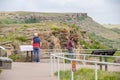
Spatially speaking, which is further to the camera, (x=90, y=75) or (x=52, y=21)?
(x=52, y=21)

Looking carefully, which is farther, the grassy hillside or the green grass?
the grassy hillside

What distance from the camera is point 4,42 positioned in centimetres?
4312

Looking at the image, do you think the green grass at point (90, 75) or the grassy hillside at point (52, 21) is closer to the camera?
the green grass at point (90, 75)

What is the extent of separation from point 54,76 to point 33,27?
28665 mm

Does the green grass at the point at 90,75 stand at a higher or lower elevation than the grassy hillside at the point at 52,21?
lower

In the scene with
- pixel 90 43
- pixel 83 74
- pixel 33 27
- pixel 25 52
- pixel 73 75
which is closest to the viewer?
pixel 73 75

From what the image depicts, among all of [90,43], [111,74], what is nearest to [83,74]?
[111,74]

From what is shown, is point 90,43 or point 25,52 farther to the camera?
point 90,43

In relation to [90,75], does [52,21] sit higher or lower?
higher

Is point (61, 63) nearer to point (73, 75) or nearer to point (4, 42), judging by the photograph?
point (73, 75)

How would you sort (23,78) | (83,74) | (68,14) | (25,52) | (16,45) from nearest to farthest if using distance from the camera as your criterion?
(83,74) → (23,78) → (25,52) → (16,45) → (68,14)

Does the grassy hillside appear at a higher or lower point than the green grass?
higher

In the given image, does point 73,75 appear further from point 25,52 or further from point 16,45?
point 16,45

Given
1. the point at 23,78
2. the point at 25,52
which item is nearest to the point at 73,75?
the point at 23,78
